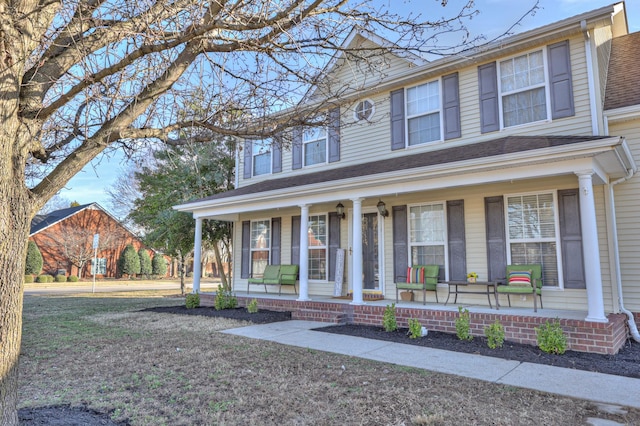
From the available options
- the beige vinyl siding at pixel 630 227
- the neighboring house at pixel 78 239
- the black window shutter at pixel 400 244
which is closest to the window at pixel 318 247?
the black window shutter at pixel 400 244

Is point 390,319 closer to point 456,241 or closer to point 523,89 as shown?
point 456,241

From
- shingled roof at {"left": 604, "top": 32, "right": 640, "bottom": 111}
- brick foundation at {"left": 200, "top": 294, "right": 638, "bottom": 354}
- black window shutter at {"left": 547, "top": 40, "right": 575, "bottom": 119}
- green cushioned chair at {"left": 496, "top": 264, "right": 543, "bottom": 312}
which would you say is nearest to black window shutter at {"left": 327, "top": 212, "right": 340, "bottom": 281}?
brick foundation at {"left": 200, "top": 294, "right": 638, "bottom": 354}

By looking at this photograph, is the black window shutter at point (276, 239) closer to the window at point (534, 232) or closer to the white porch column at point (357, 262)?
the white porch column at point (357, 262)

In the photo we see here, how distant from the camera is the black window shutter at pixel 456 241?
775 centimetres

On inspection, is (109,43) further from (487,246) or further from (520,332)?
(487,246)

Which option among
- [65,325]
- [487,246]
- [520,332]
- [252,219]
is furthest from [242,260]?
[520,332]

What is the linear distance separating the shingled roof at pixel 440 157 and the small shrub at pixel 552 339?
2487 millimetres

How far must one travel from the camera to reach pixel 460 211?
7.91m

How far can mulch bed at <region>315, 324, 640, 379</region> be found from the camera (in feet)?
15.5

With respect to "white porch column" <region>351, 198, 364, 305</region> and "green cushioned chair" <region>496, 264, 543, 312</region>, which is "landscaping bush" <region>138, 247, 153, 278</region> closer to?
"white porch column" <region>351, 198, 364, 305</region>

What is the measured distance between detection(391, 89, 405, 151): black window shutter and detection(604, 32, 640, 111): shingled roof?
3683 mm

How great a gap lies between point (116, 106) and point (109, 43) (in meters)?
0.60

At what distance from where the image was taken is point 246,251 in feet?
37.9

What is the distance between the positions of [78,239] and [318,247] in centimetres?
2289
